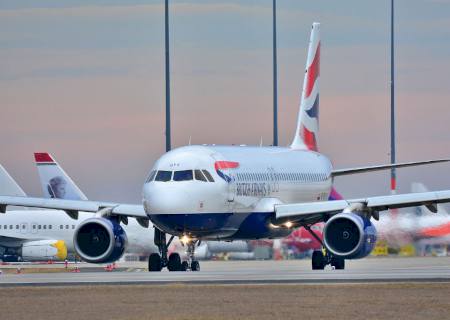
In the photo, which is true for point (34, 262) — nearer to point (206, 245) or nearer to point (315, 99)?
point (206, 245)

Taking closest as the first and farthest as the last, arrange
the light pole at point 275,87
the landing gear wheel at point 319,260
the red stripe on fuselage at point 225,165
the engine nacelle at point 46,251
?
1. the red stripe on fuselage at point 225,165
2. the landing gear wheel at point 319,260
3. the light pole at point 275,87
4. the engine nacelle at point 46,251

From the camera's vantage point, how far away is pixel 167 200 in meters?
53.2

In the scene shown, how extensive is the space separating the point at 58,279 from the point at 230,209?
11.0 m

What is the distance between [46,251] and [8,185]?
53.9 ft

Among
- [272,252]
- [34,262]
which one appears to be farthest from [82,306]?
[34,262]

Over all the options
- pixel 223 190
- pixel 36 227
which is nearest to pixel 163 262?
pixel 223 190

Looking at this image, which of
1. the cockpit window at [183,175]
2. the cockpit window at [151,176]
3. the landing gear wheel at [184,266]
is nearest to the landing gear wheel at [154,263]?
the landing gear wheel at [184,266]

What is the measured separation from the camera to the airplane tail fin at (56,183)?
106875 mm

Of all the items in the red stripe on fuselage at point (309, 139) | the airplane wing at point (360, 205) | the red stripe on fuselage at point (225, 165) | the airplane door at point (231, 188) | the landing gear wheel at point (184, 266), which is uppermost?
the red stripe on fuselage at point (309, 139)

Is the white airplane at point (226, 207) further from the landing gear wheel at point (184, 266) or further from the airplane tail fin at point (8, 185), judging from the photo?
the airplane tail fin at point (8, 185)

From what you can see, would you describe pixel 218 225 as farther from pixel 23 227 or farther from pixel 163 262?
pixel 23 227

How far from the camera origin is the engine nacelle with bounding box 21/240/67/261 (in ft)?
315

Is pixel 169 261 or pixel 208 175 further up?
pixel 208 175

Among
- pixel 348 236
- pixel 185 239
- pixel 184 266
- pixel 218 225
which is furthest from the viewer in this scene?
pixel 184 266
